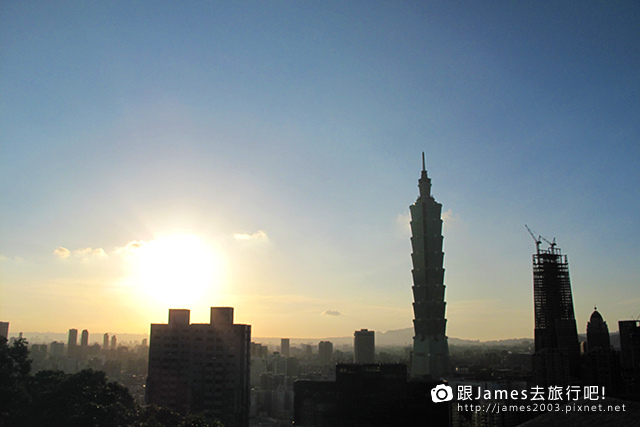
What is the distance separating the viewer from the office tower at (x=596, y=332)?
157 meters

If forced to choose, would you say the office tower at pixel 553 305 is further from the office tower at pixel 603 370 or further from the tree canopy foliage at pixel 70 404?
the tree canopy foliage at pixel 70 404

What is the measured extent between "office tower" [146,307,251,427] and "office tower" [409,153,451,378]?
267 ft

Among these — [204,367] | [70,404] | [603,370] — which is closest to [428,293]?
[603,370]

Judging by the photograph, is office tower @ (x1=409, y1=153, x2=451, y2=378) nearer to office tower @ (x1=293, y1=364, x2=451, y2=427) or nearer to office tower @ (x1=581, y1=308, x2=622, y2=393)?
office tower @ (x1=581, y1=308, x2=622, y2=393)

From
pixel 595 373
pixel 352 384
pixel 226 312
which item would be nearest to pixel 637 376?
pixel 595 373

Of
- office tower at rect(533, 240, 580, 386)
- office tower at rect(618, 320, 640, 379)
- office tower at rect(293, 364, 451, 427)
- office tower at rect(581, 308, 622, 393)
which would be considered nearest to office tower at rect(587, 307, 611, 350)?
office tower at rect(533, 240, 580, 386)

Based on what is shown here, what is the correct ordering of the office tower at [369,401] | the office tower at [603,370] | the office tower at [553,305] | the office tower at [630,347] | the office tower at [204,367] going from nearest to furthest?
the office tower at [369,401] < the office tower at [204,367] < the office tower at [603,370] < the office tower at [630,347] < the office tower at [553,305]

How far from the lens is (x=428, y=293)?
486 feet

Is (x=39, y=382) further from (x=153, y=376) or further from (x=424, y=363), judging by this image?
(x=424, y=363)

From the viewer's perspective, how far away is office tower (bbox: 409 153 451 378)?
14625 cm

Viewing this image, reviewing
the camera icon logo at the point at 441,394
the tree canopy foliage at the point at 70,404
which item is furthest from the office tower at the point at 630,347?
the tree canopy foliage at the point at 70,404

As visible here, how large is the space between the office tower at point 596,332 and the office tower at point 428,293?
47.0 metres

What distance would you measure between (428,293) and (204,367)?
88.1 m

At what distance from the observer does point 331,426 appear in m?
70.4
